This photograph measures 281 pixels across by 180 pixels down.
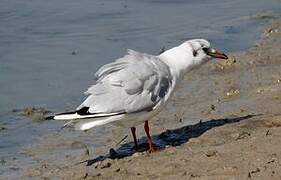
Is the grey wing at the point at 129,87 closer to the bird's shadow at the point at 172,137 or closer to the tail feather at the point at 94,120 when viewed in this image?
the tail feather at the point at 94,120

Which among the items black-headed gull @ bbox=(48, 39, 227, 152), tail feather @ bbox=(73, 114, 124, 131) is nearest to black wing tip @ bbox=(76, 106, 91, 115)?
black-headed gull @ bbox=(48, 39, 227, 152)

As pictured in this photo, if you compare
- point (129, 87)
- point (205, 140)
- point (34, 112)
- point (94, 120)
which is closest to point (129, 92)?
point (129, 87)

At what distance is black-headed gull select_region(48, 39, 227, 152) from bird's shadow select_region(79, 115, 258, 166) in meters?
0.18

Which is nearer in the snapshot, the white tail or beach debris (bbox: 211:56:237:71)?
the white tail

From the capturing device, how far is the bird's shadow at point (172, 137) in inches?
290

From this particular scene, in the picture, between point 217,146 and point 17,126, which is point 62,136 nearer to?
point 17,126

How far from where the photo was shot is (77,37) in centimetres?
1223

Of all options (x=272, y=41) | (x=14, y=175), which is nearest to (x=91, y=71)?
(x=272, y=41)

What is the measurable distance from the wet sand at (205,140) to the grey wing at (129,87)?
477 millimetres

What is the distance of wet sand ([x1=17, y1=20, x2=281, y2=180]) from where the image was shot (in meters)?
6.37

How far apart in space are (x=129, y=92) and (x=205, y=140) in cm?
86

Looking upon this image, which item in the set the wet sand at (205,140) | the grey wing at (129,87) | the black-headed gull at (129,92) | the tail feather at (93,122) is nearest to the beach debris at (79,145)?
the wet sand at (205,140)

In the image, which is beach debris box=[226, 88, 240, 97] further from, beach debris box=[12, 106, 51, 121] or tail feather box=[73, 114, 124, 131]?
tail feather box=[73, 114, 124, 131]

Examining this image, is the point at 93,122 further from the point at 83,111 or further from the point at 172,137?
the point at 172,137
